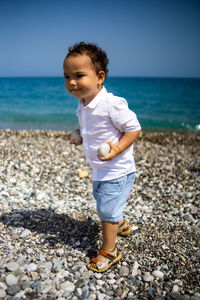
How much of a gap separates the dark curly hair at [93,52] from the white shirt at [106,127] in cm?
26

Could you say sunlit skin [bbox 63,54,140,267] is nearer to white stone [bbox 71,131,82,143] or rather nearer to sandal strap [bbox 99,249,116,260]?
white stone [bbox 71,131,82,143]

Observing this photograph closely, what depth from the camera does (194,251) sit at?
3146 mm

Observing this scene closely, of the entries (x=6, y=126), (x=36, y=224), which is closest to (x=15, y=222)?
(x=36, y=224)

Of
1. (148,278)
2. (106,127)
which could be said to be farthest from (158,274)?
(106,127)

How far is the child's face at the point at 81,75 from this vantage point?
244 centimetres

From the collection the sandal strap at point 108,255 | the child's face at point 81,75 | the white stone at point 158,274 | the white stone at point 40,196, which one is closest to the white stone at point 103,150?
the child's face at point 81,75

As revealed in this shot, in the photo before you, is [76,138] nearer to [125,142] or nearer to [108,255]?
[125,142]

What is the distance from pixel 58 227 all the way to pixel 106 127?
5.80ft

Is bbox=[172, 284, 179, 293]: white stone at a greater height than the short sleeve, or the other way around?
the short sleeve

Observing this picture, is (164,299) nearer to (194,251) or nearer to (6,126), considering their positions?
(194,251)

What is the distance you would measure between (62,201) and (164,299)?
8.27ft

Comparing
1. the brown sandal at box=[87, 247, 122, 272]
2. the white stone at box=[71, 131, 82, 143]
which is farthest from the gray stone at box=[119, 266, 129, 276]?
the white stone at box=[71, 131, 82, 143]

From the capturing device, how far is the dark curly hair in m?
2.47

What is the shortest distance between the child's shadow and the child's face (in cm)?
189
